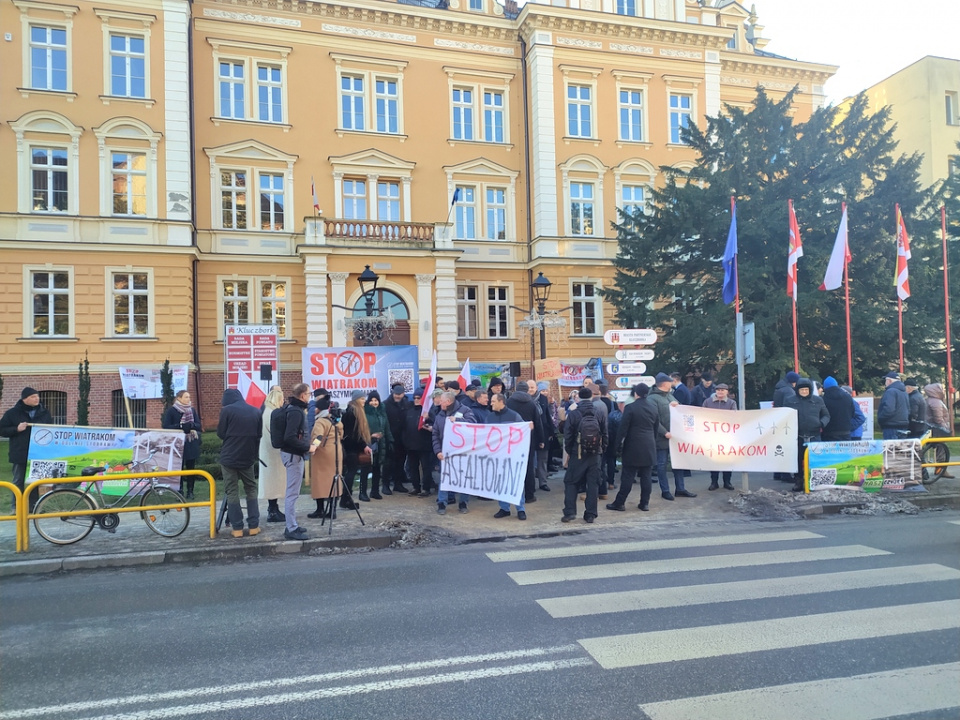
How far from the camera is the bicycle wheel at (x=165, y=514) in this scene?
8469mm

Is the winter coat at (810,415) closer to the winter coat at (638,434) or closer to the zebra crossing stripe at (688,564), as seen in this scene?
the winter coat at (638,434)

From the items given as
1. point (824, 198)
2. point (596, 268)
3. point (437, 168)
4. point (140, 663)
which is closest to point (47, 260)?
point (437, 168)

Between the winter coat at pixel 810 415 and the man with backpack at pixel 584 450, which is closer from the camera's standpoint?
the man with backpack at pixel 584 450

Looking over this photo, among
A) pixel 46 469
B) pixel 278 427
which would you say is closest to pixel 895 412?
pixel 278 427

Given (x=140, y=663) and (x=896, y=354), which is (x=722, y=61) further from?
(x=140, y=663)

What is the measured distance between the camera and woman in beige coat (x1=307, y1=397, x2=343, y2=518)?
891 cm

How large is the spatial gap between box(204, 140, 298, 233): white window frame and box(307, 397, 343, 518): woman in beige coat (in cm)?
1941

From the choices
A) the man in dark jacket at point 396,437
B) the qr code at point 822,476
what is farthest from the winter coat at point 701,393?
the man in dark jacket at point 396,437

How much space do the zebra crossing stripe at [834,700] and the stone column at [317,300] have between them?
883 inches

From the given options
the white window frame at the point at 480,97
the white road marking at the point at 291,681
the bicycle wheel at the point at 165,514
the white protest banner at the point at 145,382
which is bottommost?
the white road marking at the point at 291,681

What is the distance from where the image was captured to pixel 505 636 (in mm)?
4973

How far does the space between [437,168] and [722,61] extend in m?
15.1

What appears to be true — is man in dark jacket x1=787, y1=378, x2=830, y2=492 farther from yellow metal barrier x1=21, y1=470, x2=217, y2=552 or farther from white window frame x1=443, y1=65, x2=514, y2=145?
white window frame x1=443, y1=65, x2=514, y2=145

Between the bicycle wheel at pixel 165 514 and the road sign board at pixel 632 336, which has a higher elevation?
the road sign board at pixel 632 336
